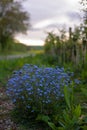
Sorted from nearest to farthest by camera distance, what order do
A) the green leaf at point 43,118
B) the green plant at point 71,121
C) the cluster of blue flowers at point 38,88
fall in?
the green plant at point 71,121 → the green leaf at point 43,118 → the cluster of blue flowers at point 38,88

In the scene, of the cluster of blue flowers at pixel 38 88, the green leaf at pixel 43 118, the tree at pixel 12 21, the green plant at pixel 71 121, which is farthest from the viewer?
the tree at pixel 12 21

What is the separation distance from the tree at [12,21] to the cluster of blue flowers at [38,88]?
35.9 m

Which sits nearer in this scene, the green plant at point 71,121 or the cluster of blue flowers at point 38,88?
the green plant at point 71,121

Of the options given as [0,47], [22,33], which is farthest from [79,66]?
[22,33]

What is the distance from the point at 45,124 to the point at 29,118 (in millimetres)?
366

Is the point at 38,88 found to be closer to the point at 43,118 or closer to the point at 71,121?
the point at 43,118

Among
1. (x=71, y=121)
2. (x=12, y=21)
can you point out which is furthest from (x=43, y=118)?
(x=12, y=21)

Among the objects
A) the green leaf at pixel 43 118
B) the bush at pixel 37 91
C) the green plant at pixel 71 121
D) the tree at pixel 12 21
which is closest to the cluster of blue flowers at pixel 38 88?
the bush at pixel 37 91

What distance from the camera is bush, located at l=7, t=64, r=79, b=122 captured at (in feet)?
18.0

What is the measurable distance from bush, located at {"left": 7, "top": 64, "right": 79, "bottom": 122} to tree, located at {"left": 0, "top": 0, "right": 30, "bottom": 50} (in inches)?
1413

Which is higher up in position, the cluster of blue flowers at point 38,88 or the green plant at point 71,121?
the cluster of blue flowers at point 38,88

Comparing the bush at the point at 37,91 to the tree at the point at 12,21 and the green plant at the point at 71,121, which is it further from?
the tree at the point at 12,21

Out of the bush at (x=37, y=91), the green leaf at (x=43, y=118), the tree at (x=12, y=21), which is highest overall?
the tree at (x=12, y=21)

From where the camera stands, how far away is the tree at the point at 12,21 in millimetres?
41750
